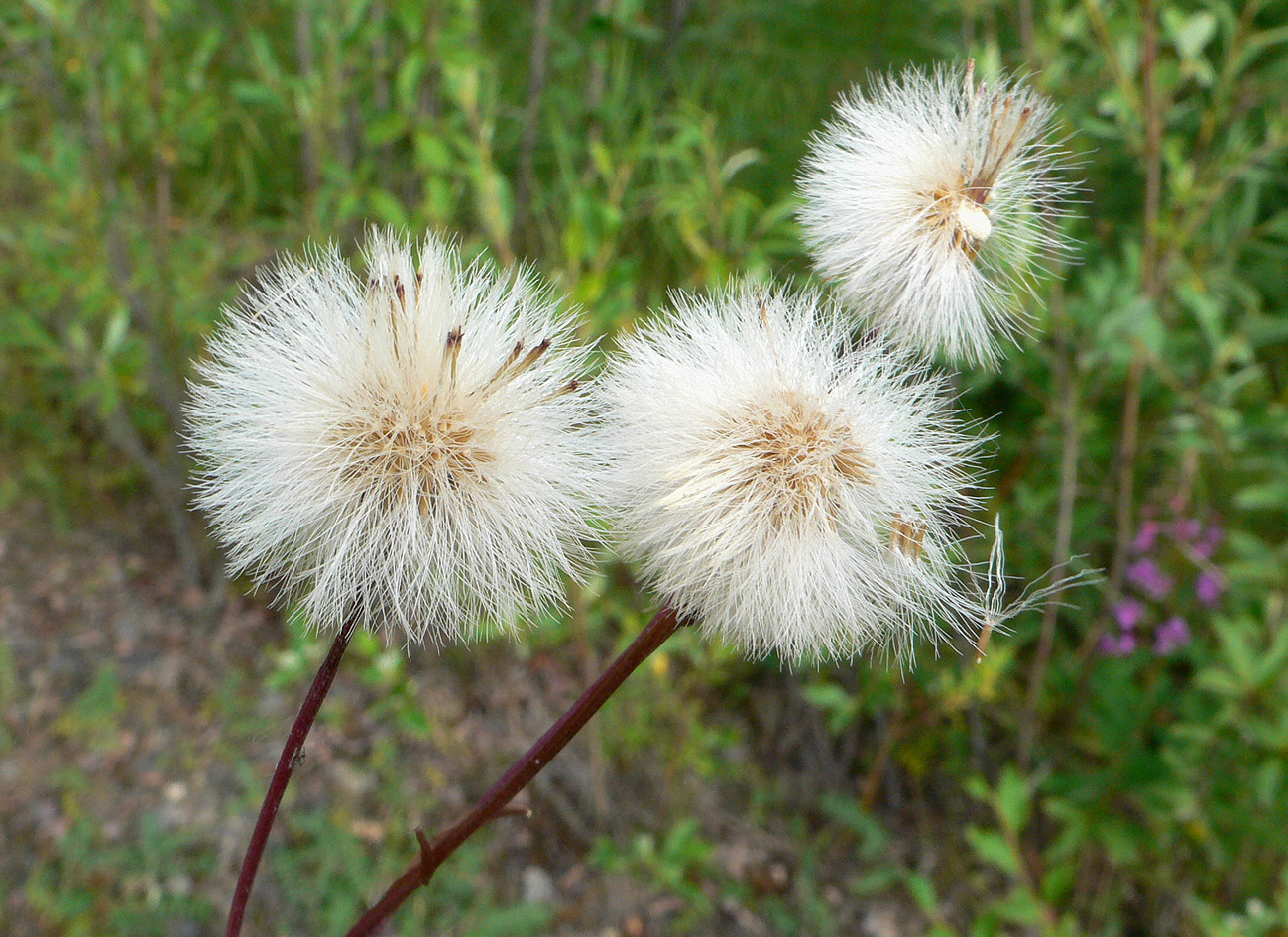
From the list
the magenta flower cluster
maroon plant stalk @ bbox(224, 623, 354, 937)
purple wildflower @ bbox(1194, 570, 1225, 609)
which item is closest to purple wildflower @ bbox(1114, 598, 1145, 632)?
the magenta flower cluster

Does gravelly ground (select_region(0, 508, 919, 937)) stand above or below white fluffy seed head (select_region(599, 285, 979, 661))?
below

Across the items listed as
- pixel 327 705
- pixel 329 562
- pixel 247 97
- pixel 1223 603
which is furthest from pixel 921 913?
pixel 247 97

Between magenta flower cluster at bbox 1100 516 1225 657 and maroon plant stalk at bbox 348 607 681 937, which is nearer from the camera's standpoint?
maroon plant stalk at bbox 348 607 681 937

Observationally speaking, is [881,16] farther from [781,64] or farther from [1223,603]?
[1223,603]

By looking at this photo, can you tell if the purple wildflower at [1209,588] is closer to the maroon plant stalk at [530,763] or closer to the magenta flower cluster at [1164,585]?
the magenta flower cluster at [1164,585]

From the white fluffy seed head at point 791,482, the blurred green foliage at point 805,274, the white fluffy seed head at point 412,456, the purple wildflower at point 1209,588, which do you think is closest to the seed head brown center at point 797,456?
the white fluffy seed head at point 791,482

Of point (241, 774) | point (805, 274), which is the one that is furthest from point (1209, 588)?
point (241, 774)

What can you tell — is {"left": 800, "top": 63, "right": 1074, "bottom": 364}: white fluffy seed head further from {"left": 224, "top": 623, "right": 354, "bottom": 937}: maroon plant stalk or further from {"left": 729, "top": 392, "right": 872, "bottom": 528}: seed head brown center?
{"left": 224, "top": 623, "right": 354, "bottom": 937}: maroon plant stalk

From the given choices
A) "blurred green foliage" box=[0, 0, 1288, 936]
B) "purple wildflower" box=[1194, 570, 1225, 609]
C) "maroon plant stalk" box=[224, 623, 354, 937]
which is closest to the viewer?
"maroon plant stalk" box=[224, 623, 354, 937]
